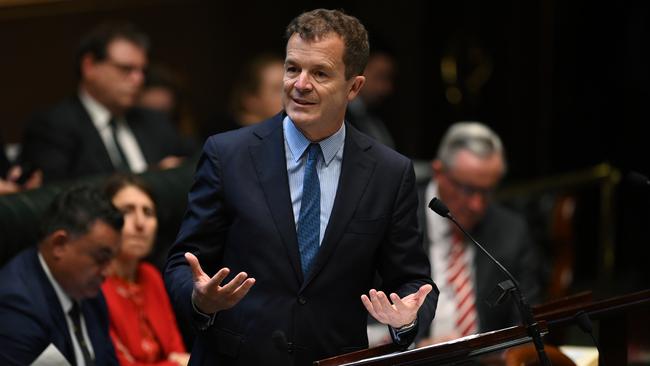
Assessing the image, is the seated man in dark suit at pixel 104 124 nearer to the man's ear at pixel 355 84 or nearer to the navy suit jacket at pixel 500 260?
the navy suit jacket at pixel 500 260

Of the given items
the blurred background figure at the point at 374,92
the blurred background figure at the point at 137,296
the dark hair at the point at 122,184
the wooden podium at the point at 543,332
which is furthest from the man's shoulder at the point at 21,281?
the blurred background figure at the point at 374,92

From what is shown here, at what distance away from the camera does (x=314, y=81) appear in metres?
2.86

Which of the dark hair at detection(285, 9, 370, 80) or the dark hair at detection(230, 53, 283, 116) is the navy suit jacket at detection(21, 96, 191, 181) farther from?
the dark hair at detection(285, 9, 370, 80)

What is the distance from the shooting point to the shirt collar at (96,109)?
5746 millimetres

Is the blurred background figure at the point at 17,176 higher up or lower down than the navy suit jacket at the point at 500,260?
higher up

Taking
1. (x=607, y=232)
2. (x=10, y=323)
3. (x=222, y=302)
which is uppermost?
(x=222, y=302)

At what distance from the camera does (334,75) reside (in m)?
2.88

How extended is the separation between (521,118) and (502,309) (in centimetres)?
381

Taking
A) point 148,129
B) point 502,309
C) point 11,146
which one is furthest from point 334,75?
point 11,146

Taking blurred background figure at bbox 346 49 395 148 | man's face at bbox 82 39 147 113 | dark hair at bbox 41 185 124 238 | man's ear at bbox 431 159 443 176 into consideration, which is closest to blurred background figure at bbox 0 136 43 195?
man's face at bbox 82 39 147 113

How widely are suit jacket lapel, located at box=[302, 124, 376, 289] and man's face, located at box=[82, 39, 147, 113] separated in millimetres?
2897

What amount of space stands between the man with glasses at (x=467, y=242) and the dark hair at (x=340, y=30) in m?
1.91

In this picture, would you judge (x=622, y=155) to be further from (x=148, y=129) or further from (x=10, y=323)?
(x=10, y=323)

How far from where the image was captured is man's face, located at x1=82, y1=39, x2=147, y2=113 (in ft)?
18.9
